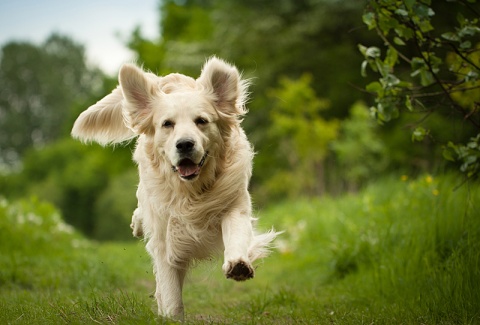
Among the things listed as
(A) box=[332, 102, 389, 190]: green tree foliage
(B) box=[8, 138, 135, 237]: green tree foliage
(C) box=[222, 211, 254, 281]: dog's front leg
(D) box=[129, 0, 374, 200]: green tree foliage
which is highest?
(B) box=[8, 138, 135, 237]: green tree foliage

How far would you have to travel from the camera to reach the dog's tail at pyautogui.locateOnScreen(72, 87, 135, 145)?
220 inches

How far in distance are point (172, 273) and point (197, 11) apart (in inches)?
1190

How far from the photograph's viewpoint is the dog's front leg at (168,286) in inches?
169

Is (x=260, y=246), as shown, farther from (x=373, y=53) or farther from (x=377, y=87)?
(x=373, y=53)

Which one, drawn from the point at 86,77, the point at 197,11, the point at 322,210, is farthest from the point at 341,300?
the point at 86,77

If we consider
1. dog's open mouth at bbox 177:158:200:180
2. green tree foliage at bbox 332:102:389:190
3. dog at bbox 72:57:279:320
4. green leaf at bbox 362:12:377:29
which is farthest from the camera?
green tree foliage at bbox 332:102:389:190

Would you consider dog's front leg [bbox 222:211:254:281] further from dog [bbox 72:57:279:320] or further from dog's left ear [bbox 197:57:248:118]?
dog's left ear [bbox 197:57:248:118]

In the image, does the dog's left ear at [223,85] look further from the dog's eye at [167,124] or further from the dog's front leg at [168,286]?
the dog's front leg at [168,286]

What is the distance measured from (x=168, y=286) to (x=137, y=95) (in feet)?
4.74

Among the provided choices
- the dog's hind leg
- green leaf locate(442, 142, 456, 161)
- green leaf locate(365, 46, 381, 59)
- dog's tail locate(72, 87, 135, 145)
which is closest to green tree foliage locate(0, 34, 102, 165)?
dog's tail locate(72, 87, 135, 145)

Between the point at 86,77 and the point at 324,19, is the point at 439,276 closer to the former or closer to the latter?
the point at 324,19

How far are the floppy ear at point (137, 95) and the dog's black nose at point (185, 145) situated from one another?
1.88ft

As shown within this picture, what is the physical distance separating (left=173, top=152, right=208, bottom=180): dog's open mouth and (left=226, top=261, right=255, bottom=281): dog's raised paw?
77 cm

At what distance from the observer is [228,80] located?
455cm
